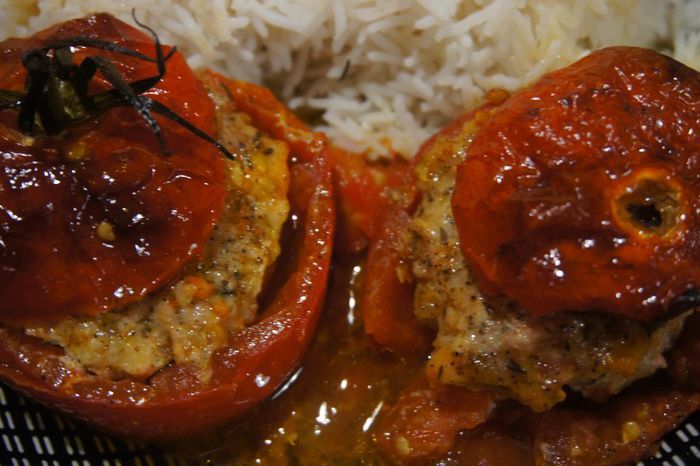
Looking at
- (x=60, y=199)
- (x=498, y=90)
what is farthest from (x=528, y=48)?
(x=60, y=199)

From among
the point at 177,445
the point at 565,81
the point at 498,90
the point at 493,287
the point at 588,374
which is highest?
the point at 565,81

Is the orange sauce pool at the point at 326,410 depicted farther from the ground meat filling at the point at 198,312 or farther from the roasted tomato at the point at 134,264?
the ground meat filling at the point at 198,312

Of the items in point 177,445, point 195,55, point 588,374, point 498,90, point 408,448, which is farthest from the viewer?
point 195,55

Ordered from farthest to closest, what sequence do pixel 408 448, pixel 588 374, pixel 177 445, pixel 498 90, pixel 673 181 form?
1. pixel 498 90
2. pixel 177 445
3. pixel 408 448
4. pixel 588 374
5. pixel 673 181

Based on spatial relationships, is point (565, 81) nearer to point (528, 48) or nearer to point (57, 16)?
point (528, 48)

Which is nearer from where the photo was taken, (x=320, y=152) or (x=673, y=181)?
(x=673, y=181)

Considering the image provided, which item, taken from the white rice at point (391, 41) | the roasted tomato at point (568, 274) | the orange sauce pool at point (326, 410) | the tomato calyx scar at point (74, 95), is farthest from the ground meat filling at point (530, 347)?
the white rice at point (391, 41)

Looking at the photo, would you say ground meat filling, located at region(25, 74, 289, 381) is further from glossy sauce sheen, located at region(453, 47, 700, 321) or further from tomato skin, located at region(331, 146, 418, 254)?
glossy sauce sheen, located at region(453, 47, 700, 321)
